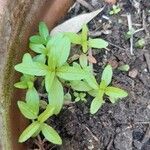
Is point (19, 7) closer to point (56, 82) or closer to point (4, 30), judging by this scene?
point (4, 30)

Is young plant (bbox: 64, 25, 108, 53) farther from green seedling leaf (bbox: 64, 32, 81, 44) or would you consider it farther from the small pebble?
the small pebble

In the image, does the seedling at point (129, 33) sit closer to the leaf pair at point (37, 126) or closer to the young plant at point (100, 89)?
the young plant at point (100, 89)

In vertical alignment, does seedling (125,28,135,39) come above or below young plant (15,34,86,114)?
below

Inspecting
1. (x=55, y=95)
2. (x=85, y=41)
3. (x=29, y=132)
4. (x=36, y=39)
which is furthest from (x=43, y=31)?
(x=29, y=132)

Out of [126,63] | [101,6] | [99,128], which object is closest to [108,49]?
[126,63]

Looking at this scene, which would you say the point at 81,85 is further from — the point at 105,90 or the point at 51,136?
the point at 51,136

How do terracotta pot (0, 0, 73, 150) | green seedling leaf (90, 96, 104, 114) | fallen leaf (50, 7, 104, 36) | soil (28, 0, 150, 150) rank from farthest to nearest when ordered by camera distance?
1. fallen leaf (50, 7, 104, 36)
2. soil (28, 0, 150, 150)
3. green seedling leaf (90, 96, 104, 114)
4. terracotta pot (0, 0, 73, 150)

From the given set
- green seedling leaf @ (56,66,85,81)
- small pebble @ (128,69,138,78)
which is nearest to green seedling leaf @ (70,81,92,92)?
green seedling leaf @ (56,66,85,81)
